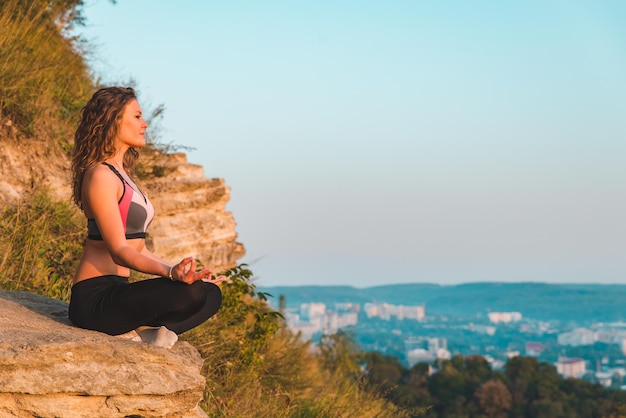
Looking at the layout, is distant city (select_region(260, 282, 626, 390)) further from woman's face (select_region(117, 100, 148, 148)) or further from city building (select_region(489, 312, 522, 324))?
woman's face (select_region(117, 100, 148, 148))

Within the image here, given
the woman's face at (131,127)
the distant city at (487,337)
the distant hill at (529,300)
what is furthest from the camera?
the distant hill at (529,300)

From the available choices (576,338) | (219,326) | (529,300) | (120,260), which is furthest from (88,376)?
(529,300)

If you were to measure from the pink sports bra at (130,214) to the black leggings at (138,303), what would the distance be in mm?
285

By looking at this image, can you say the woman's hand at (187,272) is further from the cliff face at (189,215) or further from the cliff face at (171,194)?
the cliff face at (189,215)

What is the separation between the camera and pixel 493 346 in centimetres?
10712

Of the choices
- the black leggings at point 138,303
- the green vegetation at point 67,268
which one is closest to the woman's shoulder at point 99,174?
the black leggings at point 138,303

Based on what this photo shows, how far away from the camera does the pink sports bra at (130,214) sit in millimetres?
5348

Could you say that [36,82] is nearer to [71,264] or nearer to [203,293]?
[71,264]

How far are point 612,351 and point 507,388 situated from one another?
7202cm

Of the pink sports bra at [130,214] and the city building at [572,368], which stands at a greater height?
the pink sports bra at [130,214]

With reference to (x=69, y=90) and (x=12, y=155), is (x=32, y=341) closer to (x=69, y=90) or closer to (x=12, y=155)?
(x=12, y=155)

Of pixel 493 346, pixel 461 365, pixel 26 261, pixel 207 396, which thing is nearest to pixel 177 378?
pixel 207 396

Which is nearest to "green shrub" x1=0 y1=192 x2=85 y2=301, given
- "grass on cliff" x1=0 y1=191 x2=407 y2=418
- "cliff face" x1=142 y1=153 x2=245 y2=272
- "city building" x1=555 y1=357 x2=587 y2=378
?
"grass on cliff" x1=0 y1=191 x2=407 y2=418

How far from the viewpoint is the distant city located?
2889 inches
